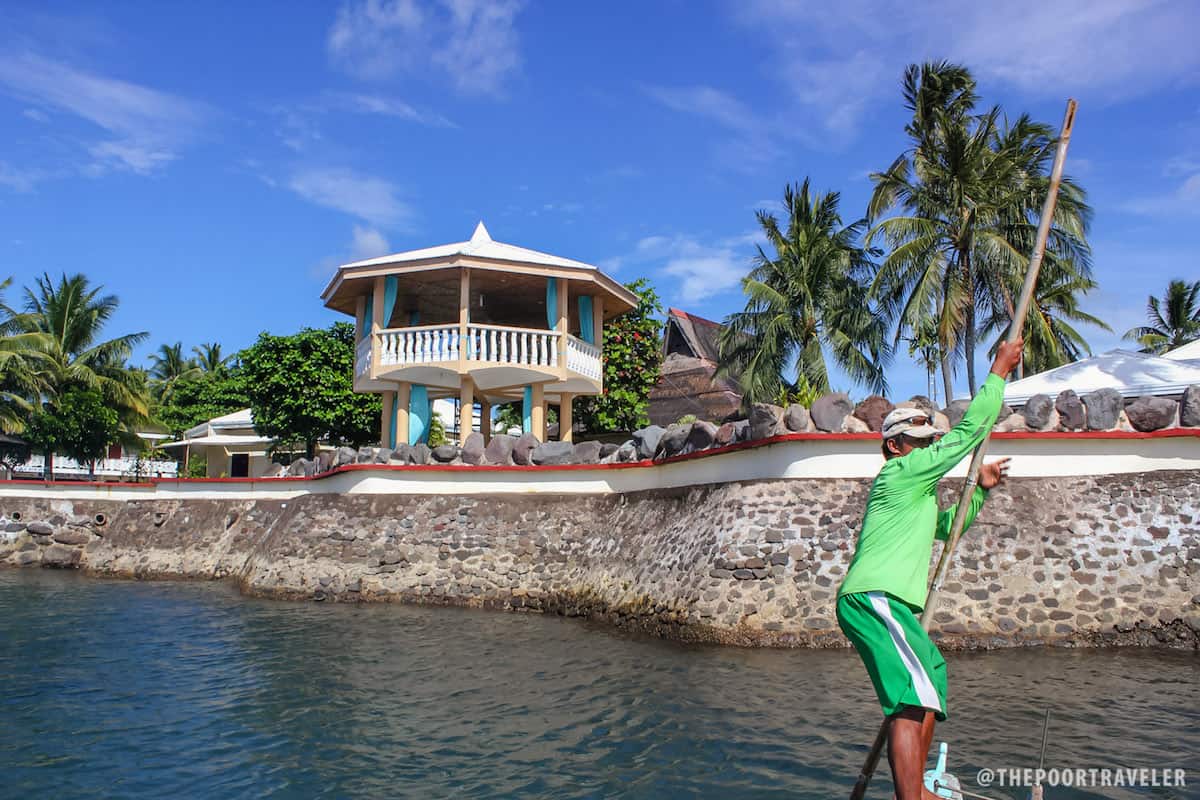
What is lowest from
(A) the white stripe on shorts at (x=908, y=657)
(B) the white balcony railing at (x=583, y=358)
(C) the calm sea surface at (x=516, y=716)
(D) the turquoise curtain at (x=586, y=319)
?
(C) the calm sea surface at (x=516, y=716)

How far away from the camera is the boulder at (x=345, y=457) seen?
53.7 ft

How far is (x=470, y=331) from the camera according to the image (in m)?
17.3

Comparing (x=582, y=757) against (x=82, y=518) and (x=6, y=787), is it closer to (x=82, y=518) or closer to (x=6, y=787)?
(x=6, y=787)

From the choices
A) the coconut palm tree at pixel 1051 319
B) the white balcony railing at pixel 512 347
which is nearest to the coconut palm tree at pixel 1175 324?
the coconut palm tree at pixel 1051 319

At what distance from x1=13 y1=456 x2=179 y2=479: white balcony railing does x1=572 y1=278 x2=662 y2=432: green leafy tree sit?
18.8 m

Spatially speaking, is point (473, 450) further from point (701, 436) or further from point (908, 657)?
point (908, 657)

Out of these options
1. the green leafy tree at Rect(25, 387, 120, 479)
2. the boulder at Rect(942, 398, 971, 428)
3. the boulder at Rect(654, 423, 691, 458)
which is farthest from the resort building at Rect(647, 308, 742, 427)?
the boulder at Rect(942, 398, 971, 428)

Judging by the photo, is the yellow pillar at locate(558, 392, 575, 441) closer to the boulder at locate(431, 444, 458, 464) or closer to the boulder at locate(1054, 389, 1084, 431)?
the boulder at locate(431, 444, 458, 464)

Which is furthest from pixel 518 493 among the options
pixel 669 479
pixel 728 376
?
pixel 728 376

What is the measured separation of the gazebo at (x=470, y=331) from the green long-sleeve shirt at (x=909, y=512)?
13.8 meters

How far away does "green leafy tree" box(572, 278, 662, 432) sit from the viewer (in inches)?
993

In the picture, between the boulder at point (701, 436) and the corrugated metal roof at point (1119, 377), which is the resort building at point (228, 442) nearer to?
the boulder at point (701, 436)

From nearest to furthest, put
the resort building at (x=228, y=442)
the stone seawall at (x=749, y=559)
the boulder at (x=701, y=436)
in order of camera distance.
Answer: the stone seawall at (x=749, y=559)
the boulder at (x=701, y=436)
the resort building at (x=228, y=442)

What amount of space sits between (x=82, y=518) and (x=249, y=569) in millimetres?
9413
